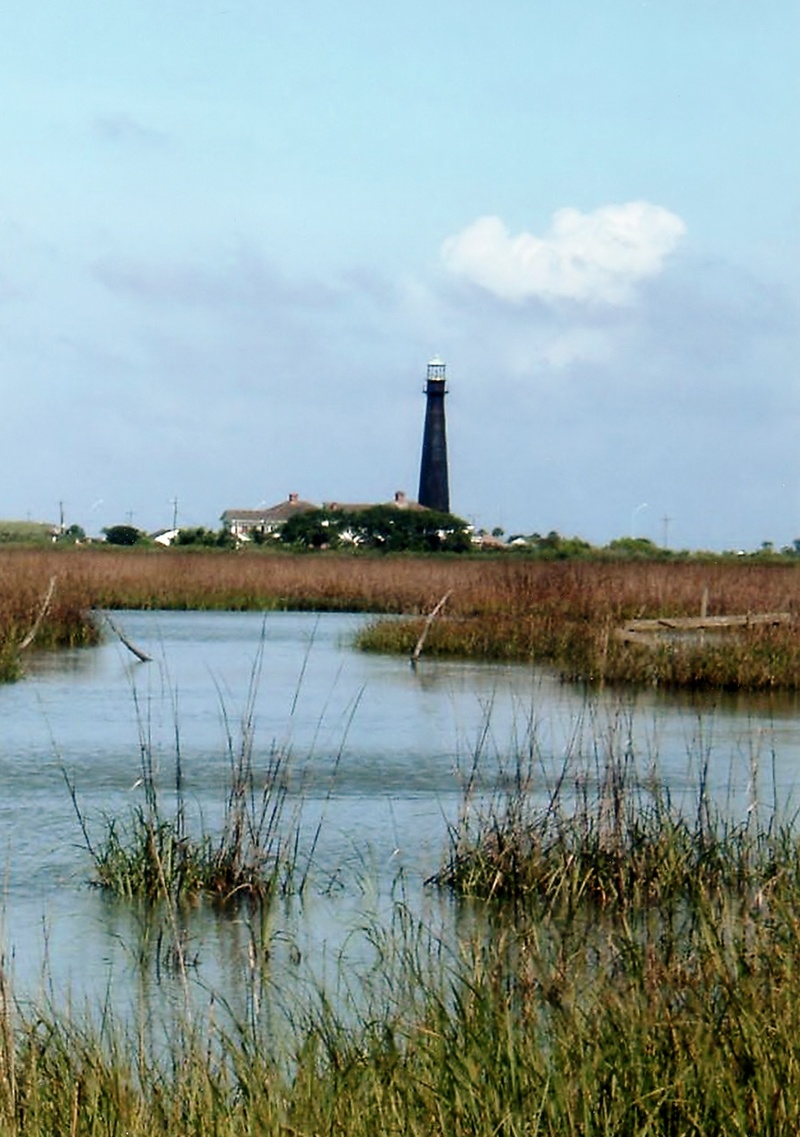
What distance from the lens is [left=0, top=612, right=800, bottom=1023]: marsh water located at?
6.82m

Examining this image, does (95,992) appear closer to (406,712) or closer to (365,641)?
(406,712)

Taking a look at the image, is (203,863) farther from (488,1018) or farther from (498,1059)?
(498,1059)

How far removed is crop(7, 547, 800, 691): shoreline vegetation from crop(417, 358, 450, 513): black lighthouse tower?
89.1 feet

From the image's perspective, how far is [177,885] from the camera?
7.27 metres

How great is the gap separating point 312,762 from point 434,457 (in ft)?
176

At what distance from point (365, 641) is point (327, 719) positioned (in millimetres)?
6318

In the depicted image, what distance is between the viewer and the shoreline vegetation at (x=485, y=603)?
1653 centimetres

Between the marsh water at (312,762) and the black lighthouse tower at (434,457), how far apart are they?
140 feet

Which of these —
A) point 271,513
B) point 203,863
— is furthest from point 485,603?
point 271,513

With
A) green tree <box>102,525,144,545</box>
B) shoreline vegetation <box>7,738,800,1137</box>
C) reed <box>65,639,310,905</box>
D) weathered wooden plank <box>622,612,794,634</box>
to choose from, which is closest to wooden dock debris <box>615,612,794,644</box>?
weathered wooden plank <box>622,612,794,634</box>

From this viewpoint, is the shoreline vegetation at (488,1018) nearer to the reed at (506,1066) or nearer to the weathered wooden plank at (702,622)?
the reed at (506,1066)

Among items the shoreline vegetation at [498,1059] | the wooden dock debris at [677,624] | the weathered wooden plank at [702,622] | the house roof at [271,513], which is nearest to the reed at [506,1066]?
the shoreline vegetation at [498,1059]

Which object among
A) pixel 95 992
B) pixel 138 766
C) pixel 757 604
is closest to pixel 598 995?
pixel 95 992

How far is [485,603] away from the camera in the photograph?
22719 millimetres
